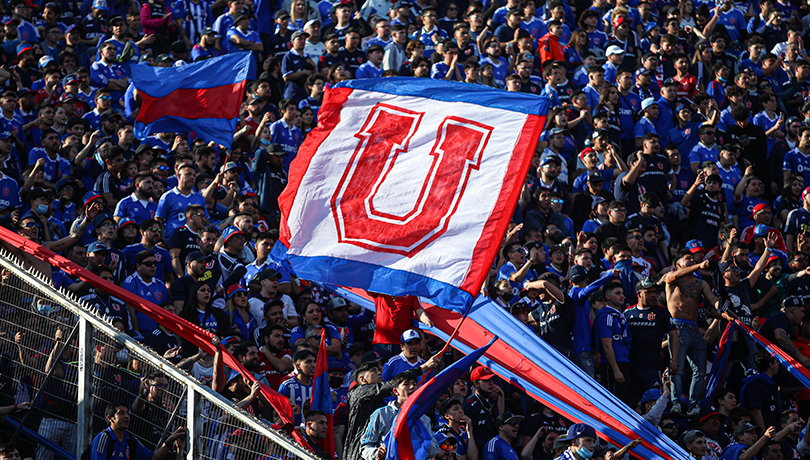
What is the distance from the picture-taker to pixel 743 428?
11.1 metres

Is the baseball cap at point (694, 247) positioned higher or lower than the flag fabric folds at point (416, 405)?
lower

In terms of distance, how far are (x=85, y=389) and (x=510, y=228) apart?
6.40 metres

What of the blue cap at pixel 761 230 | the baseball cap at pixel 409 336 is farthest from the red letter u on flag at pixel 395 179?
the blue cap at pixel 761 230

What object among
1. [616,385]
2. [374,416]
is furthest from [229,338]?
[616,385]

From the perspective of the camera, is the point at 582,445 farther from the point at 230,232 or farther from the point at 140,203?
the point at 140,203

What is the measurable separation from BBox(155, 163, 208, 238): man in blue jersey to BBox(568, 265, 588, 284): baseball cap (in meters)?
4.33

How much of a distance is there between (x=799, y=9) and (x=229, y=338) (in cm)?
1638

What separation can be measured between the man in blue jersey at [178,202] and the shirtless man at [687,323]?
5.56 meters

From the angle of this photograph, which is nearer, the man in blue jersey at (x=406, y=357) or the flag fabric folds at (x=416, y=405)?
the flag fabric folds at (x=416, y=405)

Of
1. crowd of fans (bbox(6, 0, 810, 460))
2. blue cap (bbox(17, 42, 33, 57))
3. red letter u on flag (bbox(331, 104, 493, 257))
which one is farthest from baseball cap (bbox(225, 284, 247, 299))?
blue cap (bbox(17, 42, 33, 57))

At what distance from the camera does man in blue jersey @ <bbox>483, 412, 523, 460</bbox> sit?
33.6 ft

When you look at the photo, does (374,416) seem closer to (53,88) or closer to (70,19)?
(53,88)

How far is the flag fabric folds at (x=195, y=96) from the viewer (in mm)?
14102

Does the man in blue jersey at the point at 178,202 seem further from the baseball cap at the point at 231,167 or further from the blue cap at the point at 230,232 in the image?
the baseball cap at the point at 231,167
